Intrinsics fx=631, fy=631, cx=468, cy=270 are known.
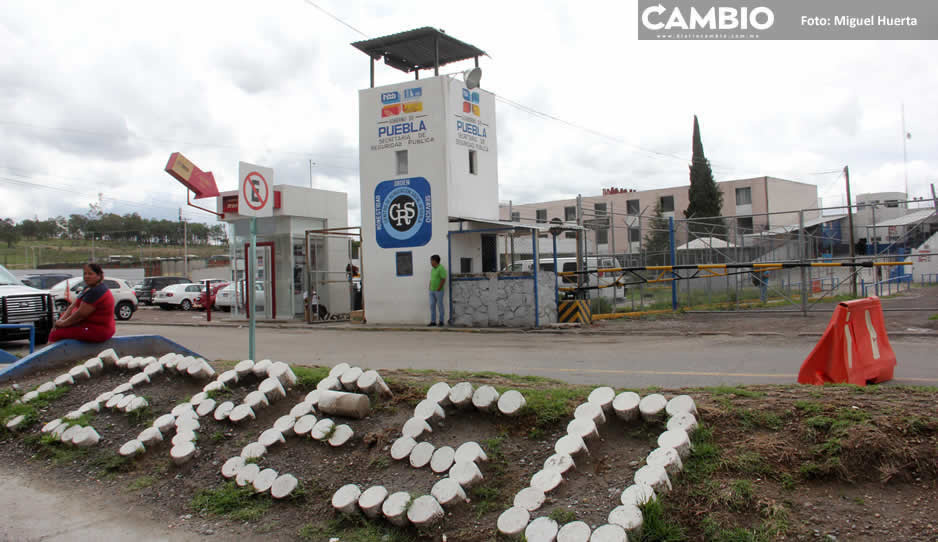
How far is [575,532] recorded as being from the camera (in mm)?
3471

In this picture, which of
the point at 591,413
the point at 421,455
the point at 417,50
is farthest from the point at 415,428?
the point at 417,50

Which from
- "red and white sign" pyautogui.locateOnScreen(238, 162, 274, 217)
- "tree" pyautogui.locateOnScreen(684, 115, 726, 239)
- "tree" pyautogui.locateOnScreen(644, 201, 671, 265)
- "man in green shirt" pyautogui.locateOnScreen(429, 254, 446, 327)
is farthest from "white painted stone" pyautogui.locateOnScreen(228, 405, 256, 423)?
"tree" pyautogui.locateOnScreen(684, 115, 726, 239)

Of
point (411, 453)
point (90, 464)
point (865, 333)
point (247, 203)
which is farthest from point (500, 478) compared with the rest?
point (865, 333)

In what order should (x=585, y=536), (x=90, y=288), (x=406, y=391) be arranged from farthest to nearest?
(x=90, y=288), (x=406, y=391), (x=585, y=536)

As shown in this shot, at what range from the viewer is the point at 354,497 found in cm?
423

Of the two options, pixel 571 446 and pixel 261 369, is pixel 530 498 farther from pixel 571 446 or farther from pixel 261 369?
pixel 261 369

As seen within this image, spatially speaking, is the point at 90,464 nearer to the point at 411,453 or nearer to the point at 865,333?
the point at 411,453

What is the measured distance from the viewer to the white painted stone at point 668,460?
12.5 feet

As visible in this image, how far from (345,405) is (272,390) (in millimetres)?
1045

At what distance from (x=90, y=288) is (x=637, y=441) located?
721 cm

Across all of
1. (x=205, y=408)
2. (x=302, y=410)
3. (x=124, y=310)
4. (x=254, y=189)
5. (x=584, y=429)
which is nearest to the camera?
(x=584, y=429)

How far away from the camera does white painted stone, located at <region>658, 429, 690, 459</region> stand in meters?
3.99

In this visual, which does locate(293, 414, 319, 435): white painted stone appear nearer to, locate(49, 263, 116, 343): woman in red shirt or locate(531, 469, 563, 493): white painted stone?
locate(531, 469, 563, 493): white painted stone

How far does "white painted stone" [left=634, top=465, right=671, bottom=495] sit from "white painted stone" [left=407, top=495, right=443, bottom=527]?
123cm
